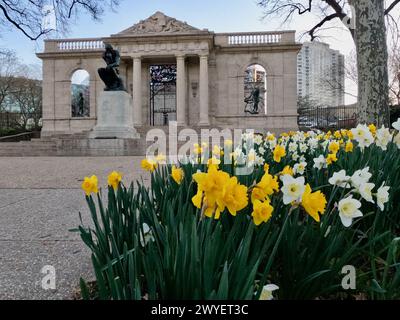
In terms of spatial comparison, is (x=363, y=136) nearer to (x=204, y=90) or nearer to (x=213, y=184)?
(x=213, y=184)

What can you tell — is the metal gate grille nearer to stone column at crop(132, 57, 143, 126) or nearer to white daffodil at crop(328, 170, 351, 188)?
stone column at crop(132, 57, 143, 126)

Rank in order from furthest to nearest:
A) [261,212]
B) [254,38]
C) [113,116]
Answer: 1. [254,38]
2. [113,116]
3. [261,212]

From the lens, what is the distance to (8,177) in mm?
7152

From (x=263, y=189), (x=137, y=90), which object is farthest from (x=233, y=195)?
(x=137, y=90)

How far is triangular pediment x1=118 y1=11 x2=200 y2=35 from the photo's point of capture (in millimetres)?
27344

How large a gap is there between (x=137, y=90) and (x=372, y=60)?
2191 centimetres

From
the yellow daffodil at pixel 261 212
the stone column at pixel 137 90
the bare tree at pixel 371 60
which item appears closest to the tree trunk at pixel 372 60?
the bare tree at pixel 371 60

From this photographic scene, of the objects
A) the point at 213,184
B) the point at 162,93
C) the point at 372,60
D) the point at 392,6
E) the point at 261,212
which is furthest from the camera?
the point at 162,93

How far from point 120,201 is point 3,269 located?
2.48 ft

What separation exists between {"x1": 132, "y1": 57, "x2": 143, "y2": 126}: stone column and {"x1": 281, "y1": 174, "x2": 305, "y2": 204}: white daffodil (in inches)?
1034

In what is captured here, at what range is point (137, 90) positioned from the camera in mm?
26969

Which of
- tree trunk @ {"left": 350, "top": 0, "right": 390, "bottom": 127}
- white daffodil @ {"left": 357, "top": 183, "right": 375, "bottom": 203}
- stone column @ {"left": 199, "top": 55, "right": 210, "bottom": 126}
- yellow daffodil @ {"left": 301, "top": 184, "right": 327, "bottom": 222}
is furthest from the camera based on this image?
stone column @ {"left": 199, "top": 55, "right": 210, "bottom": 126}

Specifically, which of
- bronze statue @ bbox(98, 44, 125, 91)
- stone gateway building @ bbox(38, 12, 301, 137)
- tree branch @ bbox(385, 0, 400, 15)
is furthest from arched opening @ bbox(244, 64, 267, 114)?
bronze statue @ bbox(98, 44, 125, 91)
